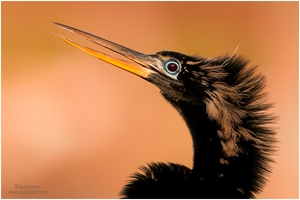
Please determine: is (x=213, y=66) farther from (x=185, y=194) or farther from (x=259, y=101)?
(x=185, y=194)

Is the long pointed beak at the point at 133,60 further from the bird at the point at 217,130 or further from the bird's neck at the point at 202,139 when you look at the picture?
the bird's neck at the point at 202,139

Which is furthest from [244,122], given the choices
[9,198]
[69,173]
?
[9,198]

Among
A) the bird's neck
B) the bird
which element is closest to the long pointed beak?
the bird

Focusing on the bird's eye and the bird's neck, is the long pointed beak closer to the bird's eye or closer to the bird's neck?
the bird's eye

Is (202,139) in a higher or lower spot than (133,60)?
lower

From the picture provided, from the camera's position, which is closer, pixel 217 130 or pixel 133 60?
pixel 217 130

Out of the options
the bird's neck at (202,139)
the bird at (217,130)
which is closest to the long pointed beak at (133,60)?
the bird at (217,130)

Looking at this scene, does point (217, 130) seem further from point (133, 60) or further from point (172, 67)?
point (133, 60)

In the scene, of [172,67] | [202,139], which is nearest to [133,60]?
[172,67]
